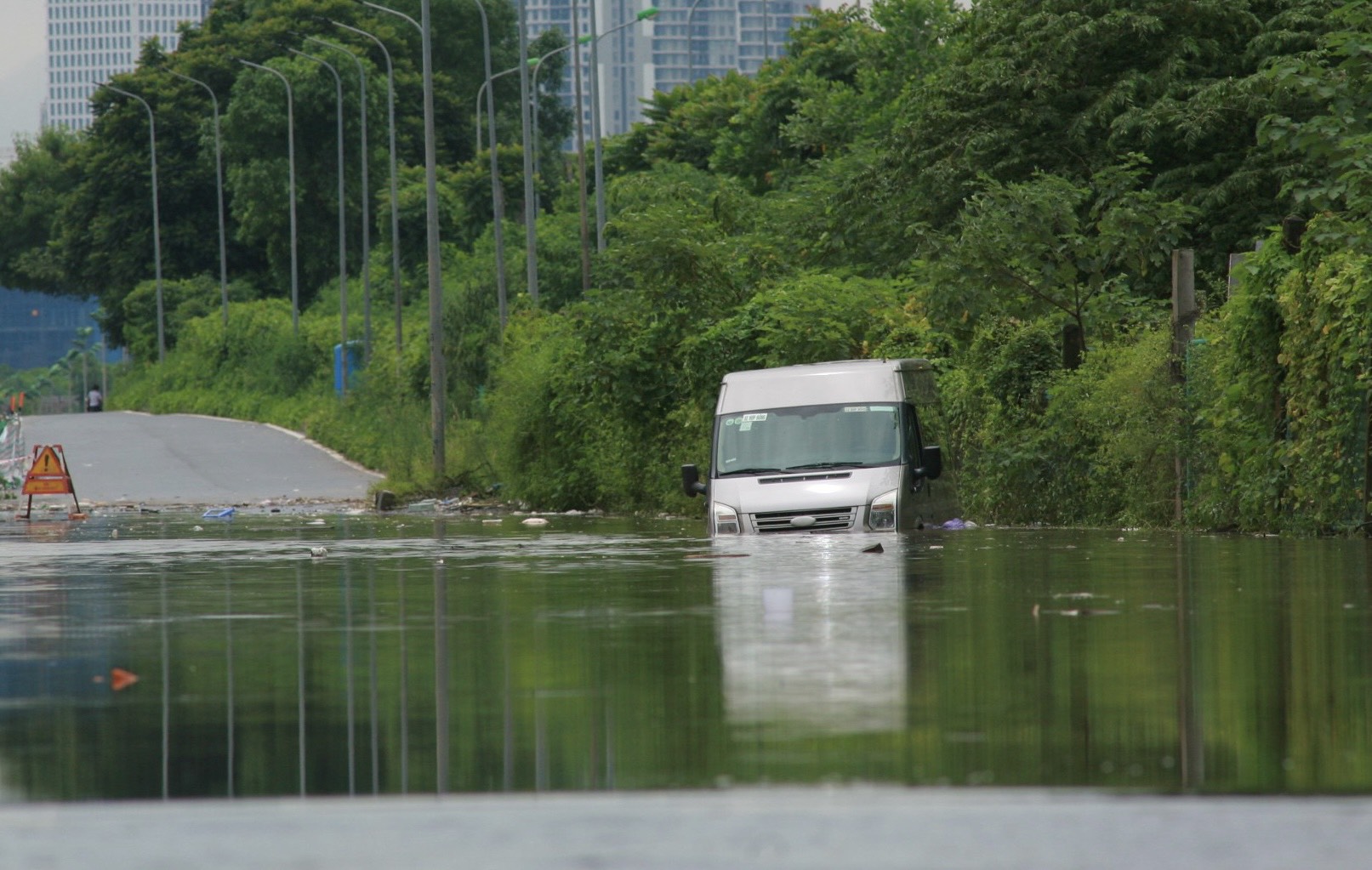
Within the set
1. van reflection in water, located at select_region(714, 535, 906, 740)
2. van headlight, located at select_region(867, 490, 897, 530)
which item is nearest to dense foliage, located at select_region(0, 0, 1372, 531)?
van headlight, located at select_region(867, 490, 897, 530)

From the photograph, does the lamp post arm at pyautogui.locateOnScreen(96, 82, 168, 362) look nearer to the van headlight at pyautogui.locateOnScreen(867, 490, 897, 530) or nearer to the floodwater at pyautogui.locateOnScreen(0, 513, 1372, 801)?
the van headlight at pyautogui.locateOnScreen(867, 490, 897, 530)

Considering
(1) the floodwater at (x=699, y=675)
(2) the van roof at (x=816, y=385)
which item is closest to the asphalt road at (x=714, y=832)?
(1) the floodwater at (x=699, y=675)

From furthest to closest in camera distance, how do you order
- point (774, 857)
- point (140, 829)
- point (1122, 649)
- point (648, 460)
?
point (648, 460)
point (1122, 649)
point (140, 829)
point (774, 857)

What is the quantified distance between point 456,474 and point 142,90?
63.5 metres

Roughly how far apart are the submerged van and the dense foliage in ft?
9.36

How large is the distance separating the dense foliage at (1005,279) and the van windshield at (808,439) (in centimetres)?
317

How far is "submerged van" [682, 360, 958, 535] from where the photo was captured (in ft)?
74.6

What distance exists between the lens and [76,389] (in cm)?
16625

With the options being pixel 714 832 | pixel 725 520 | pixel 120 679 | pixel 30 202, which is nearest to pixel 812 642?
pixel 120 679

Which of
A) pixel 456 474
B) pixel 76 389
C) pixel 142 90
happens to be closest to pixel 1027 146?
pixel 456 474

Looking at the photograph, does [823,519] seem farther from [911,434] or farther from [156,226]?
[156,226]

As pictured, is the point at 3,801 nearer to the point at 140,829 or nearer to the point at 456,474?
the point at 140,829

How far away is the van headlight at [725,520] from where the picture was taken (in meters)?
23.1

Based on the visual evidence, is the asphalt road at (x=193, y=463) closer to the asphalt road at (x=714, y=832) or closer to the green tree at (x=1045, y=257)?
the green tree at (x=1045, y=257)
